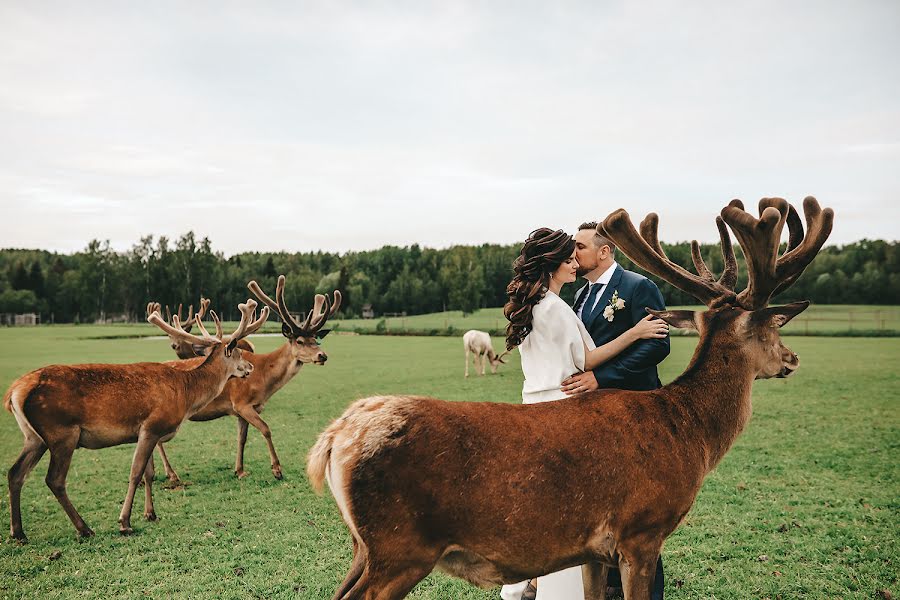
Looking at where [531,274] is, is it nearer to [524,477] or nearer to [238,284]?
[524,477]

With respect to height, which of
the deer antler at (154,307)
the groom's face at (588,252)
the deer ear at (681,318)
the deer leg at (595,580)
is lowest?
the deer leg at (595,580)

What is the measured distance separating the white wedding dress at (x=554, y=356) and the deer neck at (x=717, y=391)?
68 cm

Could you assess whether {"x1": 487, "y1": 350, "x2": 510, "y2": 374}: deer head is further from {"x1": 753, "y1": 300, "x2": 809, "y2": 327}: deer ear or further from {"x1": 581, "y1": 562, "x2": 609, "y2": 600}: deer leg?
{"x1": 581, "y1": 562, "x2": 609, "y2": 600}: deer leg

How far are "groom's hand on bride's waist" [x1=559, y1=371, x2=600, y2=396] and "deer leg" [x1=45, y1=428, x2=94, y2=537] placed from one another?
559 cm

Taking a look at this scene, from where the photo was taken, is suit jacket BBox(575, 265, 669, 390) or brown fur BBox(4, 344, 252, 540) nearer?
suit jacket BBox(575, 265, 669, 390)

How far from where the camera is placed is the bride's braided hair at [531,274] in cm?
425

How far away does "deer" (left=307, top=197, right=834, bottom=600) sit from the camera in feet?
10.0

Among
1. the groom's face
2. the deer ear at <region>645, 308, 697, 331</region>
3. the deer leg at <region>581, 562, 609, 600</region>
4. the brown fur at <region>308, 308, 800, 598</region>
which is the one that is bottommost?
the deer leg at <region>581, 562, 609, 600</region>

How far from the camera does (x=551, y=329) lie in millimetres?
4238

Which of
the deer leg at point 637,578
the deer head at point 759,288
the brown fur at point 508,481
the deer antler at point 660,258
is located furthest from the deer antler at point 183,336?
the deer leg at point 637,578

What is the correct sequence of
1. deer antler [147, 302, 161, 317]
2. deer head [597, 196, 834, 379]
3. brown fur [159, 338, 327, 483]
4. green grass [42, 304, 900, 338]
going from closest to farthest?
deer head [597, 196, 834, 379], brown fur [159, 338, 327, 483], deer antler [147, 302, 161, 317], green grass [42, 304, 900, 338]

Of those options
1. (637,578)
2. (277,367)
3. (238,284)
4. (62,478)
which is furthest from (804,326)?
(238,284)

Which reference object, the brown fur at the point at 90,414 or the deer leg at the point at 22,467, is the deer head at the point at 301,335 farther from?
the deer leg at the point at 22,467

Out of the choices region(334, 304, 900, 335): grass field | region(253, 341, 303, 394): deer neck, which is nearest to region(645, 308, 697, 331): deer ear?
region(253, 341, 303, 394): deer neck
